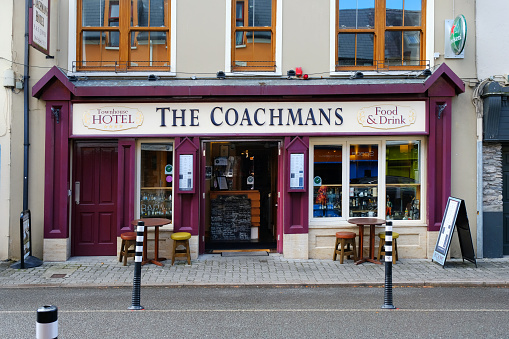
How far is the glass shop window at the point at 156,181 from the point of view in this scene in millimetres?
10664

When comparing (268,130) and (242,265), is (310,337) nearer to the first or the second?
(242,265)

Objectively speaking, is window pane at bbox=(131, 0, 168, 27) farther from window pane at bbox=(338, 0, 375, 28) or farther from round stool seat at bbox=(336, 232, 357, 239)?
round stool seat at bbox=(336, 232, 357, 239)

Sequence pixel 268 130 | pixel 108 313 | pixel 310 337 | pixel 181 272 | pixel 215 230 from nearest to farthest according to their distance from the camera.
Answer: pixel 310 337 < pixel 108 313 < pixel 181 272 < pixel 268 130 < pixel 215 230

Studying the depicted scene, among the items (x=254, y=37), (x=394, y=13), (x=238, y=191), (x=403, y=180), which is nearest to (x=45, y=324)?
(x=254, y=37)

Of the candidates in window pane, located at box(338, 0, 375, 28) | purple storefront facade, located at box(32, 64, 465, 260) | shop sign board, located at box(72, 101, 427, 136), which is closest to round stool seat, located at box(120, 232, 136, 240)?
purple storefront facade, located at box(32, 64, 465, 260)

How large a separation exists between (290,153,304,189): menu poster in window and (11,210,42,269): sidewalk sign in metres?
5.61

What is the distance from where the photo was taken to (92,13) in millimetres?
10797

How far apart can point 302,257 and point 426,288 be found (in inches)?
114

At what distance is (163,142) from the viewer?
10.6 m

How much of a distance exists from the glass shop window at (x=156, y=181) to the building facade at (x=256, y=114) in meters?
0.03

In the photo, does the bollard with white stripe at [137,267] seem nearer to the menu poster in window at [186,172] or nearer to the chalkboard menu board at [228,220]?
the menu poster in window at [186,172]

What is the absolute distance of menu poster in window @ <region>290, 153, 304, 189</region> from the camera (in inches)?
410

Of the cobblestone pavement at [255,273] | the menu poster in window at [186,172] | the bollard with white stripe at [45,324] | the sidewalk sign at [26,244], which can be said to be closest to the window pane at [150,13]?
the menu poster in window at [186,172]

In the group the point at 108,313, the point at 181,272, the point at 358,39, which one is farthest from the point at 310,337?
the point at 358,39
